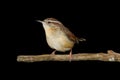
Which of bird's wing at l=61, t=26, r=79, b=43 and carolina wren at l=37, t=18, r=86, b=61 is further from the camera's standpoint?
bird's wing at l=61, t=26, r=79, b=43

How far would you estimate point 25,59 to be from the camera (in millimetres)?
2729

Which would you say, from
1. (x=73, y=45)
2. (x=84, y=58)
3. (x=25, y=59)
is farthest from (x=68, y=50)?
(x=25, y=59)

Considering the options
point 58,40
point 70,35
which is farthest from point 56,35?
point 70,35

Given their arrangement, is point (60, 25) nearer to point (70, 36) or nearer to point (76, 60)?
point (70, 36)

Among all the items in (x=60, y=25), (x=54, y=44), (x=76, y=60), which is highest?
(x=60, y=25)

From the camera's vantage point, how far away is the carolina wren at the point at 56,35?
283 centimetres

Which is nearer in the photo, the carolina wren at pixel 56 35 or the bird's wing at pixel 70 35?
the carolina wren at pixel 56 35

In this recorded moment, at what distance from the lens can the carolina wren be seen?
2834 millimetres

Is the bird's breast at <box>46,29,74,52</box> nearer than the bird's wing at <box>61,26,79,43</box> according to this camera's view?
Yes

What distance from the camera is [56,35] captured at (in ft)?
9.41

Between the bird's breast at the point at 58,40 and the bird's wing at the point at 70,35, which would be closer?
the bird's breast at the point at 58,40

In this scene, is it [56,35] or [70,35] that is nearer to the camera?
[56,35]

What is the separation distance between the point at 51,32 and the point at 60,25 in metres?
0.18

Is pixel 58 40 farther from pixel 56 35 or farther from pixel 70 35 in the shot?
pixel 70 35
